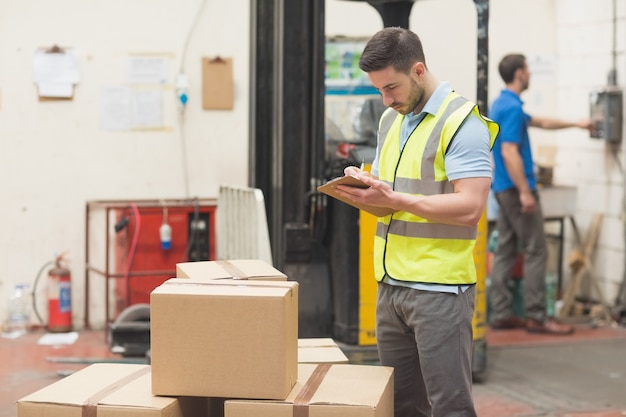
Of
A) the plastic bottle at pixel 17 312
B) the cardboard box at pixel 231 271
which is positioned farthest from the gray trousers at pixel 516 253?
the cardboard box at pixel 231 271

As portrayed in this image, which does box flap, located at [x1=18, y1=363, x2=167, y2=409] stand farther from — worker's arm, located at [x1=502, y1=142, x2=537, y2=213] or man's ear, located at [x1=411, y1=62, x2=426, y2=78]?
worker's arm, located at [x1=502, y1=142, x2=537, y2=213]

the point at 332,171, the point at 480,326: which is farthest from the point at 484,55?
the point at 480,326

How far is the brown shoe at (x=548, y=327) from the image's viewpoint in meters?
6.85

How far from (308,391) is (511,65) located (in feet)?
13.1

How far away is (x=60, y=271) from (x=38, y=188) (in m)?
0.59

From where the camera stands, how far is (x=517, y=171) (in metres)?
6.60

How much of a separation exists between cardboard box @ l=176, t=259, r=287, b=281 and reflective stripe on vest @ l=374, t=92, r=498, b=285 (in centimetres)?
38

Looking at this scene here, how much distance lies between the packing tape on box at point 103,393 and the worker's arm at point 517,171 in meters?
3.79

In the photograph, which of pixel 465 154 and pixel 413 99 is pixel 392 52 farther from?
pixel 465 154

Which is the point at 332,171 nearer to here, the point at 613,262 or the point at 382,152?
the point at 382,152

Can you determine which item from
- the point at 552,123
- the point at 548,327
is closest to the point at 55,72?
the point at 552,123

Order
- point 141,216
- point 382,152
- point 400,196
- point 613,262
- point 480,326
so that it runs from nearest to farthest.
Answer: point 400,196, point 382,152, point 480,326, point 141,216, point 613,262

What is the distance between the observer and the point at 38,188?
6.86m

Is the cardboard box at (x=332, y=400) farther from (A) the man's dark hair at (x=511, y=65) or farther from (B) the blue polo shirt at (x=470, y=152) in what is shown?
(A) the man's dark hair at (x=511, y=65)
